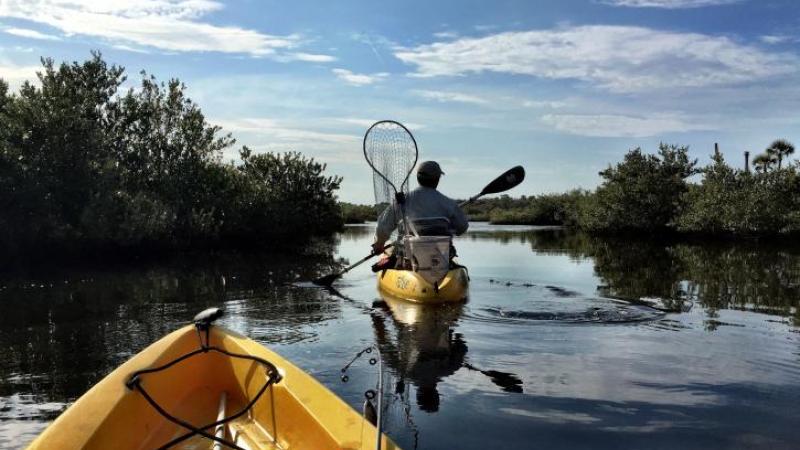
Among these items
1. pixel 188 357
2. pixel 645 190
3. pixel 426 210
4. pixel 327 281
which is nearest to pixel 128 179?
pixel 327 281

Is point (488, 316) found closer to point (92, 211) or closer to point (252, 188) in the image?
point (92, 211)

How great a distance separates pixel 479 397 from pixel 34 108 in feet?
69.8

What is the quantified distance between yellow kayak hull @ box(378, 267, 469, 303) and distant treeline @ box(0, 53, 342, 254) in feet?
51.3

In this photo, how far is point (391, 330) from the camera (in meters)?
8.59

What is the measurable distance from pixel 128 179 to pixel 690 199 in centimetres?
3253

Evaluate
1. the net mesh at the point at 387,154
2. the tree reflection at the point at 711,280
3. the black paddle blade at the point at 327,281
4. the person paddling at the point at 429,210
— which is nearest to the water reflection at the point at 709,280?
the tree reflection at the point at 711,280

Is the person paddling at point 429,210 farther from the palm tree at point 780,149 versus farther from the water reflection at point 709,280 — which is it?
the palm tree at point 780,149

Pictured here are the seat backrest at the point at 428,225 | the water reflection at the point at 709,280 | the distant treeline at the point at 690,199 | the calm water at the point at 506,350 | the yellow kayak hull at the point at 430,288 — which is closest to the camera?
the calm water at the point at 506,350

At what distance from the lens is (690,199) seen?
39.5 meters

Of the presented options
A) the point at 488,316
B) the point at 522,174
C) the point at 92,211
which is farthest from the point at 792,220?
the point at 92,211

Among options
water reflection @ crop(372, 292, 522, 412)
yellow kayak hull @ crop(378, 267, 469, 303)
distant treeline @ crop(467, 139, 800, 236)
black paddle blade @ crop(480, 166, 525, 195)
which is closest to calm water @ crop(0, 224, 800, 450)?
water reflection @ crop(372, 292, 522, 412)

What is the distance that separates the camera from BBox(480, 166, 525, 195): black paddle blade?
12.8 metres

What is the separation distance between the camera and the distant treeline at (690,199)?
111 ft

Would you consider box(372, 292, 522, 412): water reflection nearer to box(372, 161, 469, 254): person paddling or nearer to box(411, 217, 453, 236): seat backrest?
box(411, 217, 453, 236): seat backrest
